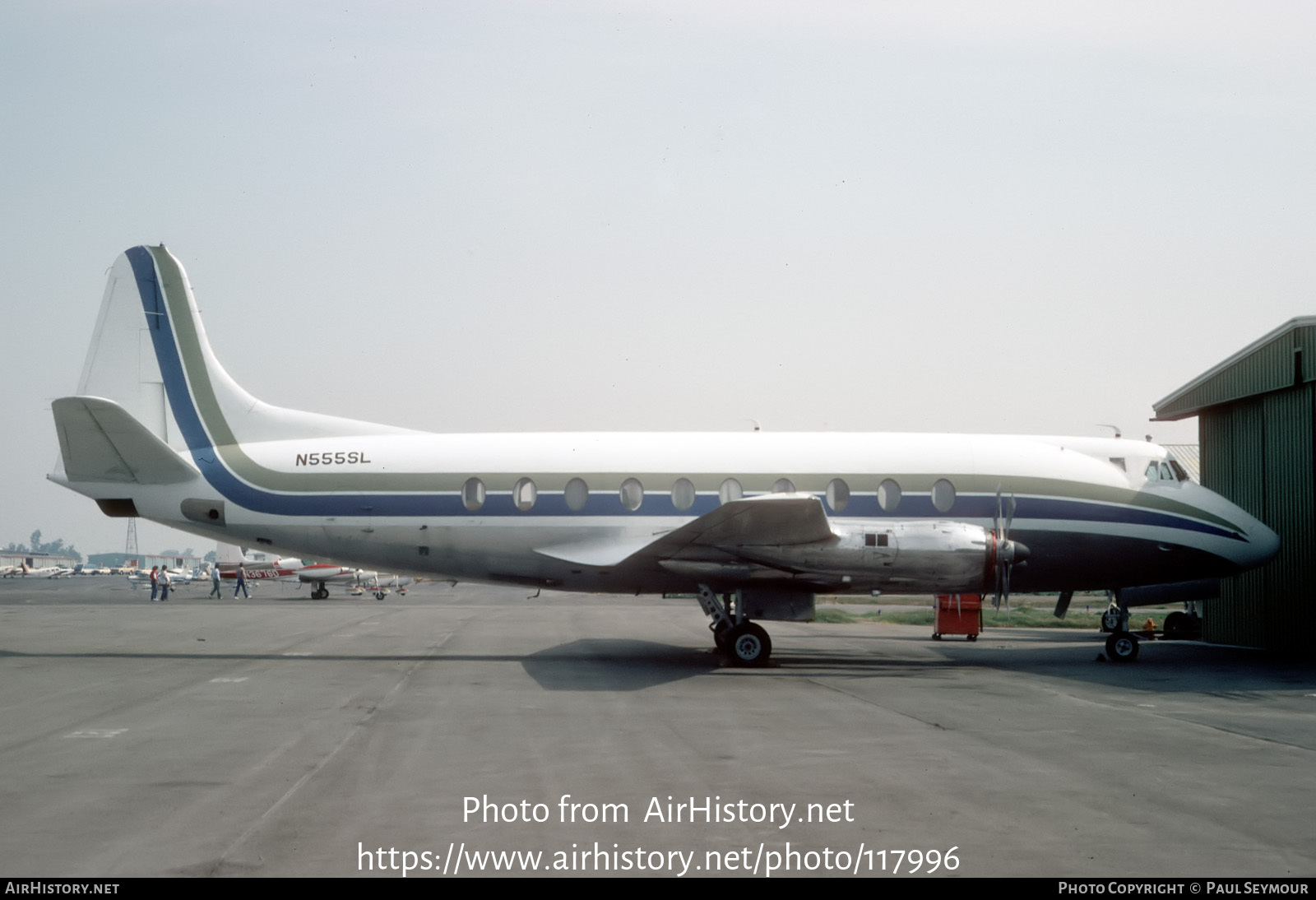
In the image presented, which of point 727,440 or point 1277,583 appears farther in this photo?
point 1277,583

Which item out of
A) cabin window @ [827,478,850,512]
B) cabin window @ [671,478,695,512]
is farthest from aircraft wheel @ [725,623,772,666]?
cabin window @ [827,478,850,512]

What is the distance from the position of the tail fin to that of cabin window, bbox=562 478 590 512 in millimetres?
4010

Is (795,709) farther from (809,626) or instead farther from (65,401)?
(809,626)

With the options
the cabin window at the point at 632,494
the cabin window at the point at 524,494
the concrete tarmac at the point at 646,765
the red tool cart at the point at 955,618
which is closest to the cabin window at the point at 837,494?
the concrete tarmac at the point at 646,765

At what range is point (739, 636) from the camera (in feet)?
61.0

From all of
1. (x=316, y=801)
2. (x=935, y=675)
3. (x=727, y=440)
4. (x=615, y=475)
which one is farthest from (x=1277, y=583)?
(x=316, y=801)

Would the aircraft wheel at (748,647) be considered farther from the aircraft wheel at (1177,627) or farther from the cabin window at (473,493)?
the aircraft wheel at (1177,627)

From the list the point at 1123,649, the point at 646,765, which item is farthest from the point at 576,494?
the point at 1123,649

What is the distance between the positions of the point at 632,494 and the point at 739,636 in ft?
10.8

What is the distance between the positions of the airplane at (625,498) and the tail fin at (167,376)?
90 mm

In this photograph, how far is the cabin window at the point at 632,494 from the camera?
19.2m

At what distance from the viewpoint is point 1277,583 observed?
79.2ft

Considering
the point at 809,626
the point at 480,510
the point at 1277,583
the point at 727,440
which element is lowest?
the point at 809,626

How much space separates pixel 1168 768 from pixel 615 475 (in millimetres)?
11448
